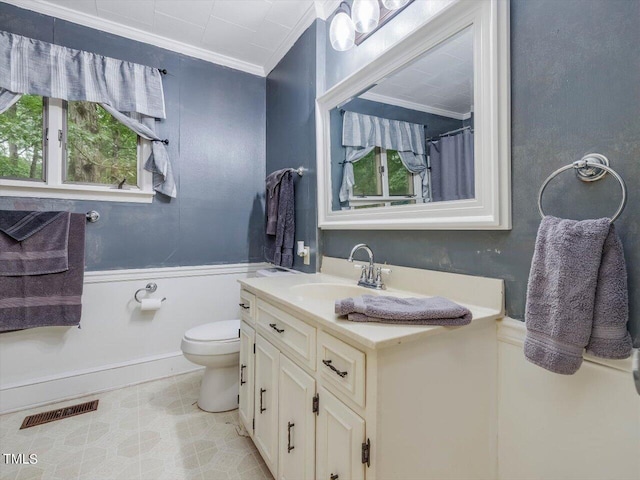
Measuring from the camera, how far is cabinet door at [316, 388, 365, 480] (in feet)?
2.78

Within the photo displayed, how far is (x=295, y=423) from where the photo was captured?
1.14 m

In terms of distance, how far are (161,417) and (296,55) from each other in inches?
96.9

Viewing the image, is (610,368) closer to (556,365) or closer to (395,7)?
(556,365)

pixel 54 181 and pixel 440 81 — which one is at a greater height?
pixel 440 81

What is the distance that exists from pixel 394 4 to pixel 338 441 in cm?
169

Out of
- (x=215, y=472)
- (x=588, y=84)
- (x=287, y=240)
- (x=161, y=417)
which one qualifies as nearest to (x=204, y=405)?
(x=161, y=417)

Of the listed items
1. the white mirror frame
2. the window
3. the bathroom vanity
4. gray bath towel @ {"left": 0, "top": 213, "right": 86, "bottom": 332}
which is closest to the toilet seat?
the bathroom vanity

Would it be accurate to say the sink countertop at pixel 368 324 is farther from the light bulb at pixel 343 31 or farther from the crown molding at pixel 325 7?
the crown molding at pixel 325 7

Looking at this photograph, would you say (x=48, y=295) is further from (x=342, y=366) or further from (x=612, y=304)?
(x=612, y=304)

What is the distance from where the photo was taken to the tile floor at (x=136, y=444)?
55.9 inches

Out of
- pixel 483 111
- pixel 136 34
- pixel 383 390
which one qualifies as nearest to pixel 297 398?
pixel 383 390

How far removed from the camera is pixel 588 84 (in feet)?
2.73

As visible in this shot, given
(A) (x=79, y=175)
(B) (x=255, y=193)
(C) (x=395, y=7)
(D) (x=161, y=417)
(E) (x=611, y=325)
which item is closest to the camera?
(E) (x=611, y=325)

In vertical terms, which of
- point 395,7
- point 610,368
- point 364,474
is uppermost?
point 395,7
